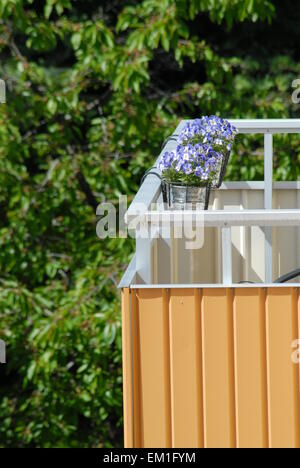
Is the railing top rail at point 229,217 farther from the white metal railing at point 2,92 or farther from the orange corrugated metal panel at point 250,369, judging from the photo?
the white metal railing at point 2,92

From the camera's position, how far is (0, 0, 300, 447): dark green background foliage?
603 cm

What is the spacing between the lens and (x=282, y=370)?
8.17 feet

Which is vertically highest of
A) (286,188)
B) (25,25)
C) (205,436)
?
(25,25)

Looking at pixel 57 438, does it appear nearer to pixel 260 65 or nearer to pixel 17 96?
pixel 17 96

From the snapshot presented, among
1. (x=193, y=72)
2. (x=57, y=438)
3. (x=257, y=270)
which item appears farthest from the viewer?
(x=193, y=72)

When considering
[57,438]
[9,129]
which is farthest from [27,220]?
[57,438]

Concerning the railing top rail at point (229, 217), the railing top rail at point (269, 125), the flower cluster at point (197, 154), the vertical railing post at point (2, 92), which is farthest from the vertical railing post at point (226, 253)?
the vertical railing post at point (2, 92)

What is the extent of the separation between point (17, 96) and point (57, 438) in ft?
8.00

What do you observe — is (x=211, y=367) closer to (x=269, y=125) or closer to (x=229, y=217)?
(x=229, y=217)

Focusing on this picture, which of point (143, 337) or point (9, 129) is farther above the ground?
point (9, 129)

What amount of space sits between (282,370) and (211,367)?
19cm

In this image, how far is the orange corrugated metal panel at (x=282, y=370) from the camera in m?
2.47

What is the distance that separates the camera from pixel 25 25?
20.1 ft

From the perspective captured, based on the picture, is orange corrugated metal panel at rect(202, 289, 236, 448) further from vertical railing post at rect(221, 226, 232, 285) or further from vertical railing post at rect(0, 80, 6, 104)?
vertical railing post at rect(0, 80, 6, 104)
